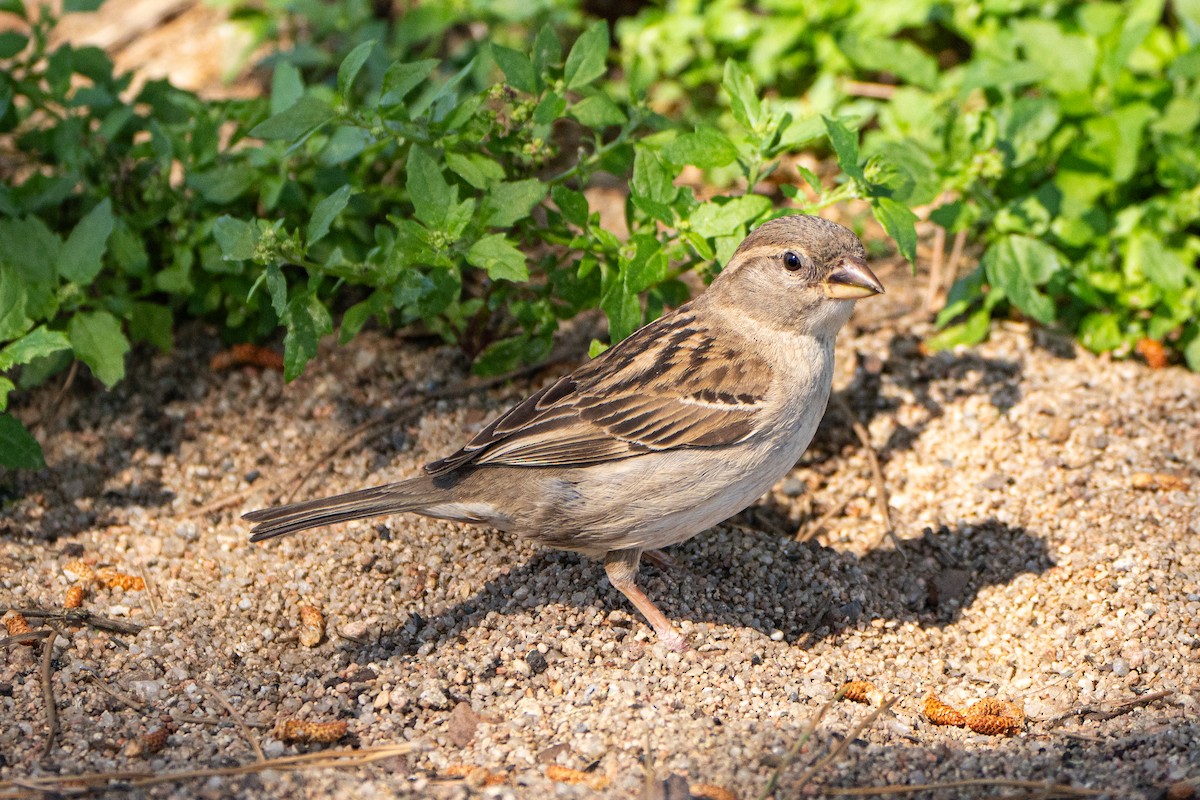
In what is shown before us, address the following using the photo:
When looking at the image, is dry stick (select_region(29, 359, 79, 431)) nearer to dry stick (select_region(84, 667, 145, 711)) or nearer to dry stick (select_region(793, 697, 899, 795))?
dry stick (select_region(84, 667, 145, 711))

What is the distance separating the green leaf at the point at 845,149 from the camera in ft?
14.3

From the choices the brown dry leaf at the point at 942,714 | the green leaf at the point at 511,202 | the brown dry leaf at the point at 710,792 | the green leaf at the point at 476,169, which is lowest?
the brown dry leaf at the point at 942,714

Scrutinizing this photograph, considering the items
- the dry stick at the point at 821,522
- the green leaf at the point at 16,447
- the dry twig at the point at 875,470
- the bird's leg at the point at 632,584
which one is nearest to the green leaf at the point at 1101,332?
the dry twig at the point at 875,470

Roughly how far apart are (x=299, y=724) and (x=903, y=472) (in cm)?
282

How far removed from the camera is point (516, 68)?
4652 millimetres

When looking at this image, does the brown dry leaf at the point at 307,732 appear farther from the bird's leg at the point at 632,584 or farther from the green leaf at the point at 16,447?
the green leaf at the point at 16,447

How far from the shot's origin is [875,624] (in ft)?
14.8

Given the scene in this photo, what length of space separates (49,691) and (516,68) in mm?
2729

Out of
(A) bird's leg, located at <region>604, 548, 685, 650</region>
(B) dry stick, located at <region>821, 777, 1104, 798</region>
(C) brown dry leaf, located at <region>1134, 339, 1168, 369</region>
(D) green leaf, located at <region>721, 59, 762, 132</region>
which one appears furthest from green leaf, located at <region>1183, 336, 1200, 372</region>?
(A) bird's leg, located at <region>604, 548, 685, 650</region>

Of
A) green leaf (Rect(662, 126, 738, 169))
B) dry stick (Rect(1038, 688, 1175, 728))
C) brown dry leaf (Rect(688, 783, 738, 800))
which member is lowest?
dry stick (Rect(1038, 688, 1175, 728))

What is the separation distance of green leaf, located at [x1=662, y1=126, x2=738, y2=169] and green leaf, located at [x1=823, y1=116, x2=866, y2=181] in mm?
417

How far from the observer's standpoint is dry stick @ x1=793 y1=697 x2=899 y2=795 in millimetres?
3484

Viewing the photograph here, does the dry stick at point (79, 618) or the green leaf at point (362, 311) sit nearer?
the dry stick at point (79, 618)

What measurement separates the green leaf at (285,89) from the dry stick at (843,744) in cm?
333
